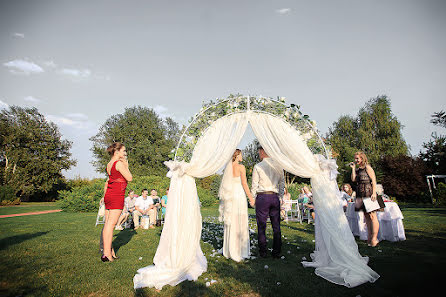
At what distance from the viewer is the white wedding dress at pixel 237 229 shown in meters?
4.74

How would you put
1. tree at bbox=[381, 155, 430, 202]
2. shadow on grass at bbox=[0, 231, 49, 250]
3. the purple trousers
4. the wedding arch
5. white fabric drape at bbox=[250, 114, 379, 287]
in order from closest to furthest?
white fabric drape at bbox=[250, 114, 379, 287] < the wedding arch < the purple trousers < shadow on grass at bbox=[0, 231, 49, 250] < tree at bbox=[381, 155, 430, 202]

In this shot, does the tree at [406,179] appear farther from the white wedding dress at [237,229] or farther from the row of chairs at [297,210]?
the white wedding dress at [237,229]

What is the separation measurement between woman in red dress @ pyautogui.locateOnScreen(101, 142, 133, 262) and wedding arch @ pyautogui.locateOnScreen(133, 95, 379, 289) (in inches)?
41.7

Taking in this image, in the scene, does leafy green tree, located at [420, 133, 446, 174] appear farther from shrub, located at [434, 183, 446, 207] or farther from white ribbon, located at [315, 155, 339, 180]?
white ribbon, located at [315, 155, 339, 180]

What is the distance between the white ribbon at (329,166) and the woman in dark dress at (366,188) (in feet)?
4.54

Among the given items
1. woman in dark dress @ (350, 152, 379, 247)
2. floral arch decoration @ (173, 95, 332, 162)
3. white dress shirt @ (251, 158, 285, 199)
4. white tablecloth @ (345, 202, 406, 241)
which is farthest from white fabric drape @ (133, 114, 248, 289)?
white tablecloth @ (345, 202, 406, 241)

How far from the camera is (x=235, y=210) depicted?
4.91 metres

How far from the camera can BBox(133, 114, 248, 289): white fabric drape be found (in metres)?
3.76

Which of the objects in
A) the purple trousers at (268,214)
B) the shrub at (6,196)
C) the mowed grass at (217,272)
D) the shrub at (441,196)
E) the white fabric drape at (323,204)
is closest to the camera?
the mowed grass at (217,272)

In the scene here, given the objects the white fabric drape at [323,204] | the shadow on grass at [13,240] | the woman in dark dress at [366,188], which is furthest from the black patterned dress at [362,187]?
the shadow on grass at [13,240]

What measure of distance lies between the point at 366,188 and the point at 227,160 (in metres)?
3.47

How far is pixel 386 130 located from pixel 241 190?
29573 mm

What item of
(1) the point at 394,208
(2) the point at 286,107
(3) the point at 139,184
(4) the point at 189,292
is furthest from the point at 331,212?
(3) the point at 139,184

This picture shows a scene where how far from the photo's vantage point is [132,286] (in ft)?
10.8
